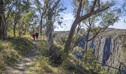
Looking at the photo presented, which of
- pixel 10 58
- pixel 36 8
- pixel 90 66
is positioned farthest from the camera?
pixel 36 8

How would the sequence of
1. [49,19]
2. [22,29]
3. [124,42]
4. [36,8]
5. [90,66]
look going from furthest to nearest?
[22,29]
[36,8]
[124,42]
[90,66]
[49,19]

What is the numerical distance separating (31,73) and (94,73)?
22.5 ft

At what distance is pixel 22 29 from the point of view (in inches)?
1901

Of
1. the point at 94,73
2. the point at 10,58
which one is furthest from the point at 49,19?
the point at 94,73

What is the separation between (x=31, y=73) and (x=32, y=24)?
39.6 m

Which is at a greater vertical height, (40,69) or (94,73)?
(40,69)

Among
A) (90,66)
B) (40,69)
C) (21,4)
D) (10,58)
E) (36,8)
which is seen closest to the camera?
(40,69)

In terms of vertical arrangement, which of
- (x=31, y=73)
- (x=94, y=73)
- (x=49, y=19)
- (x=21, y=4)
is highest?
(x=21, y=4)

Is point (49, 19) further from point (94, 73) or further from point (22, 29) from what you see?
point (22, 29)

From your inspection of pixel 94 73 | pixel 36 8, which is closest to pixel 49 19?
pixel 94 73

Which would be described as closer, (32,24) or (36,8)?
(36,8)

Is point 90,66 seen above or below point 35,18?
below

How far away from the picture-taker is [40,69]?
12477mm

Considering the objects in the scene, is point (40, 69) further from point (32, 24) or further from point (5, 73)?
point (32, 24)
